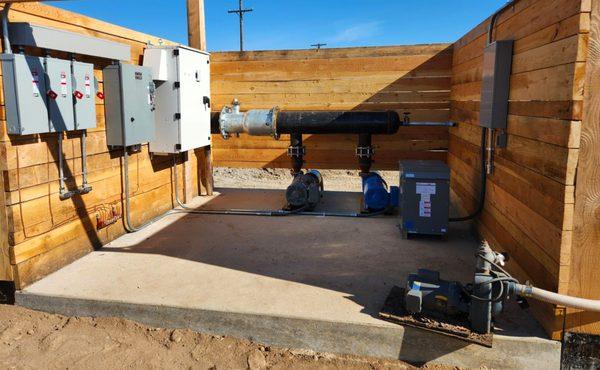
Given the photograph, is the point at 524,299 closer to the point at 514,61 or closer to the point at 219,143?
the point at 514,61

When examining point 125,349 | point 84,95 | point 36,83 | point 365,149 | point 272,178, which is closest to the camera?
point 125,349

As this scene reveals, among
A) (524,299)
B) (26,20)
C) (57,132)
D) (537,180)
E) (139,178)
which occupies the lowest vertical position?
(524,299)

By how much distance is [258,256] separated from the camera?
14.2 feet

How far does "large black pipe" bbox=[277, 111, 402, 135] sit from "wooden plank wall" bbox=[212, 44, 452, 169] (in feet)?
2.66

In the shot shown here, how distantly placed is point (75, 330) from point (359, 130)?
13.3 feet

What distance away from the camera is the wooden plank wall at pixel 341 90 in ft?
22.0

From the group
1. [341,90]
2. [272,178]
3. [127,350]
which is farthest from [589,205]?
[272,178]

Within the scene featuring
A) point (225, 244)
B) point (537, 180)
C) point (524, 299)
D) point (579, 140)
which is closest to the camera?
point (579, 140)

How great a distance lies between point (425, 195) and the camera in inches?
188

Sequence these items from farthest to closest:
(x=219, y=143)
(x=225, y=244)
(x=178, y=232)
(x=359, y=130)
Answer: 1. (x=219, y=143)
2. (x=359, y=130)
3. (x=178, y=232)
4. (x=225, y=244)

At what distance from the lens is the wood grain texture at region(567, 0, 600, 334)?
2504 mm

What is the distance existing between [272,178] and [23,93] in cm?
758

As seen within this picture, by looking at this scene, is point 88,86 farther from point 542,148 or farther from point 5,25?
point 542,148

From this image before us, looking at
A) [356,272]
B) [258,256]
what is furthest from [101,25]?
[356,272]
